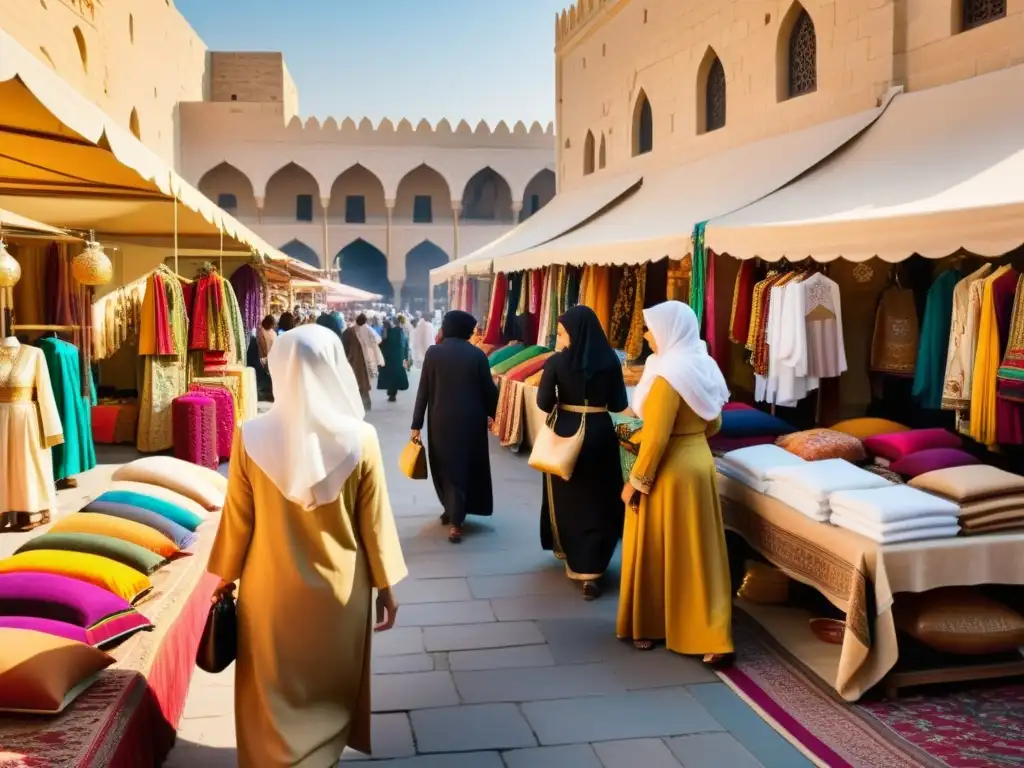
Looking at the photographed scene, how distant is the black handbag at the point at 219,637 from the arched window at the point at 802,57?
6.74 meters

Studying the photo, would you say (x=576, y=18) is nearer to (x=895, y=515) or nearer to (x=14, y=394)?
→ (x=14, y=394)

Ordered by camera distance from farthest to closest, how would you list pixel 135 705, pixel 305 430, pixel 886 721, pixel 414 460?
pixel 414 460
pixel 886 721
pixel 135 705
pixel 305 430

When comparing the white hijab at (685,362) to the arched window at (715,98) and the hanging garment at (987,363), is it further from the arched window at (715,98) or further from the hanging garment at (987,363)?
the arched window at (715,98)

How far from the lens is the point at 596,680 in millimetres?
3502

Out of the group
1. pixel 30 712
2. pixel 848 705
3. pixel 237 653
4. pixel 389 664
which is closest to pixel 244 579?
pixel 237 653

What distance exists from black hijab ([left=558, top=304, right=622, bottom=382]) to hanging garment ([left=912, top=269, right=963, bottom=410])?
7.27 ft

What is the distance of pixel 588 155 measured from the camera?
44.9 feet

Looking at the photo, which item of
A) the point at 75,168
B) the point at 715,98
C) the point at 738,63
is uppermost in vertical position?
the point at 738,63

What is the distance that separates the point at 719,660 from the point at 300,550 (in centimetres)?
189

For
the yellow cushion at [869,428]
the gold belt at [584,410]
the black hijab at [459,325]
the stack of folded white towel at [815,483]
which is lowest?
the stack of folded white towel at [815,483]

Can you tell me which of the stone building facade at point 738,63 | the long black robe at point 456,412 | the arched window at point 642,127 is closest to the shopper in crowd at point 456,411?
the long black robe at point 456,412

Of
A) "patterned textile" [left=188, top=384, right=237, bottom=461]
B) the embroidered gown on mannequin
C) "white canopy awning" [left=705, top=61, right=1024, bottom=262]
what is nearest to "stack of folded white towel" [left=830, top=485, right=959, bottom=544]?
"white canopy awning" [left=705, top=61, right=1024, bottom=262]

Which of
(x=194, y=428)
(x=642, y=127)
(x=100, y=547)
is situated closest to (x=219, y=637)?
(x=100, y=547)

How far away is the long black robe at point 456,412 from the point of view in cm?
545
